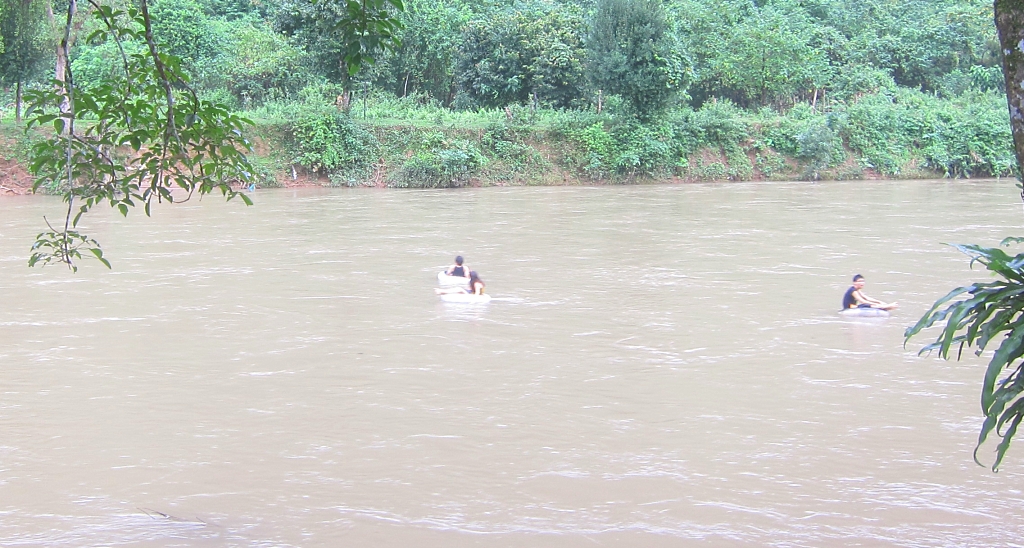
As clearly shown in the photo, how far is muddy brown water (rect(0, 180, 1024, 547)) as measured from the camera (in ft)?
19.3

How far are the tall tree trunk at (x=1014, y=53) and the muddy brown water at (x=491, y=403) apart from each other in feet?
11.0

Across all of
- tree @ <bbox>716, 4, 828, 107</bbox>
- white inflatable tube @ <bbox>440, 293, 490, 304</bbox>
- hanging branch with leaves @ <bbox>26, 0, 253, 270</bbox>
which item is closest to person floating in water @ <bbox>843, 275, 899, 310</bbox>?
white inflatable tube @ <bbox>440, 293, 490, 304</bbox>

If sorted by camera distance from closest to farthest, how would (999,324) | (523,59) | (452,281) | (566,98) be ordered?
(999,324)
(452,281)
(523,59)
(566,98)

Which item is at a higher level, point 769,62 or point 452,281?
point 769,62

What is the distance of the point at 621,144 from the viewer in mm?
30344

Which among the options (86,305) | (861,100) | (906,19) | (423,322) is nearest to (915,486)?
(423,322)

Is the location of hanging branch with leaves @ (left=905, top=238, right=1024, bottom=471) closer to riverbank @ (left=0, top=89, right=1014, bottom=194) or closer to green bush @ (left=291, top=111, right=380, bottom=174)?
riverbank @ (left=0, top=89, right=1014, bottom=194)

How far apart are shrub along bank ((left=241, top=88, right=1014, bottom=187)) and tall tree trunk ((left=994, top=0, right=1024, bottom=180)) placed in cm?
2575

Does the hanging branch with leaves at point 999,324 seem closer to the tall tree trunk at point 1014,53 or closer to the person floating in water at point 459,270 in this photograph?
the tall tree trunk at point 1014,53

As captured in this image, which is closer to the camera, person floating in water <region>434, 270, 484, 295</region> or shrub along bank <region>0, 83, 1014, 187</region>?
person floating in water <region>434, 270, 484, 295</region>

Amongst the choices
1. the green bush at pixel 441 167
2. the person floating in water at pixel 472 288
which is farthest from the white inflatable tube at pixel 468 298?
the green bush at pixel 441 167

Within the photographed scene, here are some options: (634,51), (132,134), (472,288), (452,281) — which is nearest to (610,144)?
(634,51)

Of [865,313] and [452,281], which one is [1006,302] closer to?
[865,313]

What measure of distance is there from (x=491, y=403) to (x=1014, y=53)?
5.80 m
